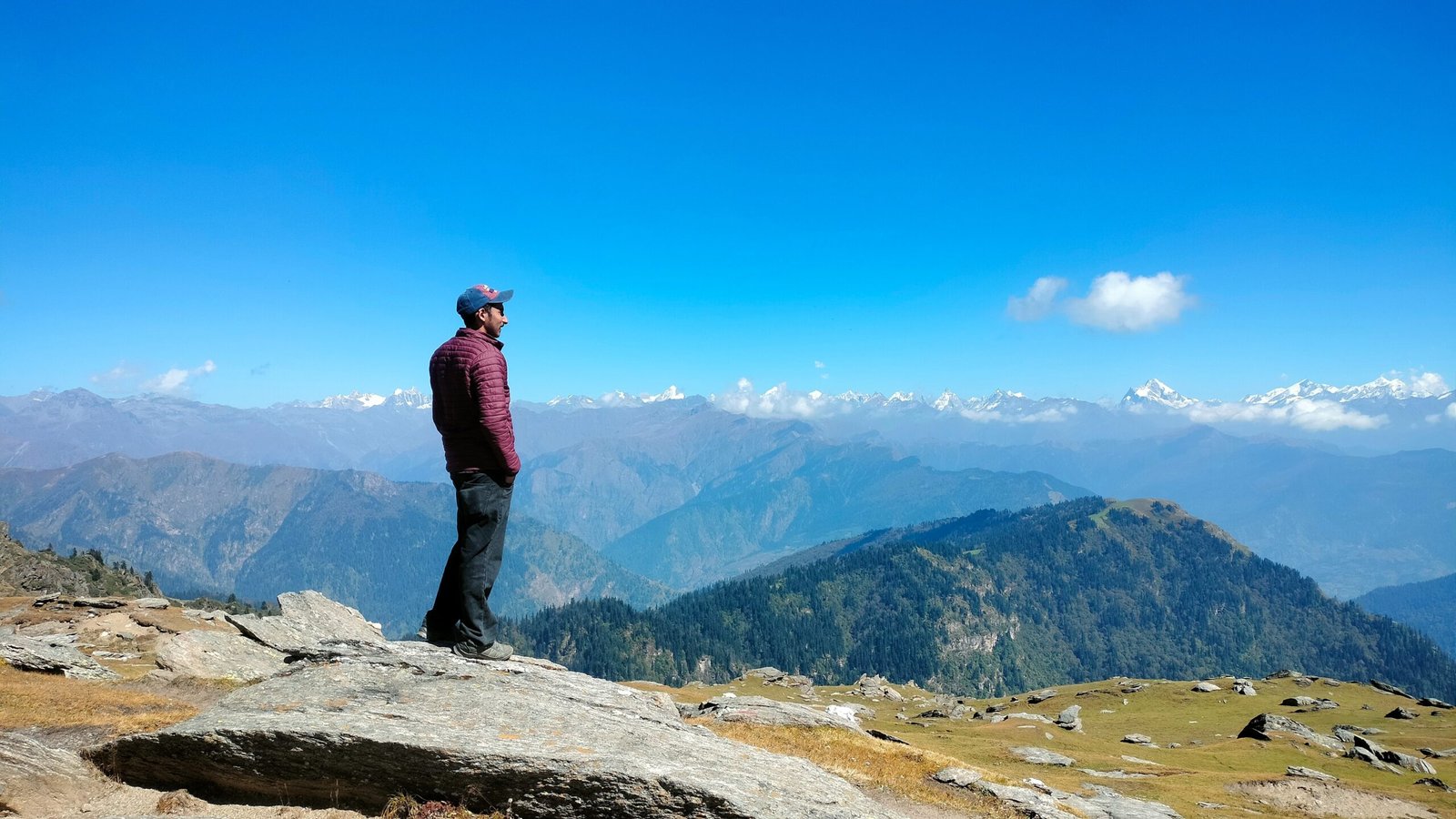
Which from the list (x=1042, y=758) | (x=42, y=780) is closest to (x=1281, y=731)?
(x=1042, y=758)

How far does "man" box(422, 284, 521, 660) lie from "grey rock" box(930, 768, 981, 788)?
13.6 metres

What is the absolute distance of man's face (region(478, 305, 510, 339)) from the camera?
12648 millimetres

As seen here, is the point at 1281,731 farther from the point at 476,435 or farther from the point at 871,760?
the point at 476,435

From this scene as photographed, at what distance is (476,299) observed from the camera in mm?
12570

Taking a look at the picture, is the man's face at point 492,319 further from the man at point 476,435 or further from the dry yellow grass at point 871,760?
the dry yellow grass at point 871,760

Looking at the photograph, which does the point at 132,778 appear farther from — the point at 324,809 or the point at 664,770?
the point at 664,770

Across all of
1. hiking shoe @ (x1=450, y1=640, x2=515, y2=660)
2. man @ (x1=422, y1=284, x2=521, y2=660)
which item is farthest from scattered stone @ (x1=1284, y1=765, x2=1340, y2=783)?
man @ (x1=422, y1=284, x2=521, y2=660)

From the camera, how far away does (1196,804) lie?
98.0ft

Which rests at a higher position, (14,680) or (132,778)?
(132,778)

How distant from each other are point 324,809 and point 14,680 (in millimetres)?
16939

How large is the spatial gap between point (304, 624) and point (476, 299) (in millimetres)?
23006

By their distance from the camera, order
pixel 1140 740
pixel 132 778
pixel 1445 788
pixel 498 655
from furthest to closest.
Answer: pixel 1140 740
pixel 1445 788
pixel 498 655
pixel 132 778

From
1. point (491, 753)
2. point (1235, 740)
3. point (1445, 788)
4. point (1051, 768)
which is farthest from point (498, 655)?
point (1235, 740)

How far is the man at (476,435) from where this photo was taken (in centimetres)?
1199
